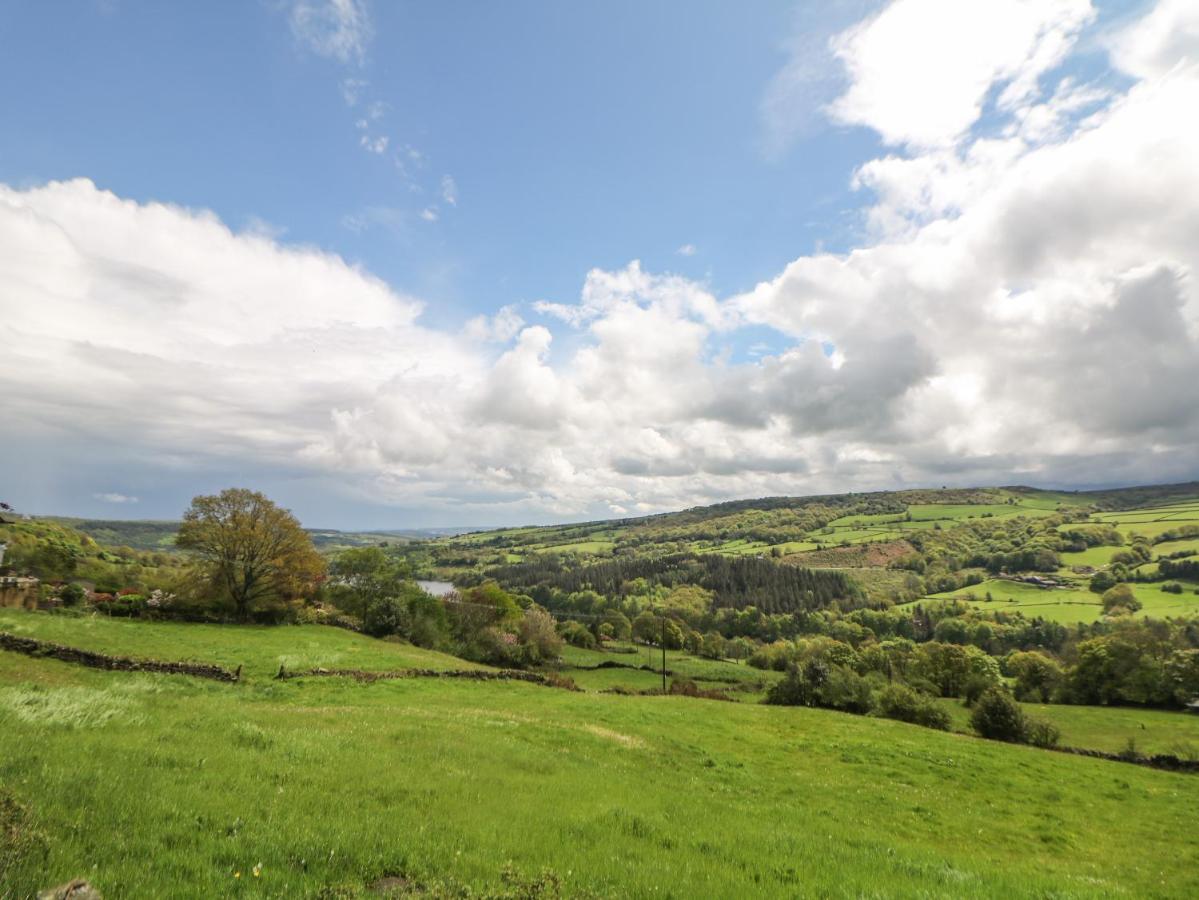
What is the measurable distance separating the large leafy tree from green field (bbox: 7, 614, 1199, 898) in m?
29.9

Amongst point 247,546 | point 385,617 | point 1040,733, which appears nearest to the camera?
point 1040,733

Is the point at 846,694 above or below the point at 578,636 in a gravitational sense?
above

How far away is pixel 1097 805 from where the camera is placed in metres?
22.8

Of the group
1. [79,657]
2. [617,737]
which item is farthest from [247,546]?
[617,737]

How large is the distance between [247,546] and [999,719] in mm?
68821

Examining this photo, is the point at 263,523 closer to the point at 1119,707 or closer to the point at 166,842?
the point at 166,842

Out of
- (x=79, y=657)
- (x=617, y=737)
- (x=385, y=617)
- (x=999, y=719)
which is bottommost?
(x=999, y=719)

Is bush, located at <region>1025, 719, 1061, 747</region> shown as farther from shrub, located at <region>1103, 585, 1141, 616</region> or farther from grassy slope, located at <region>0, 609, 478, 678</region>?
shrub, located at <region>1103, 585, 1141, 616</region>

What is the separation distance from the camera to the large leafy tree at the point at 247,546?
5200cm

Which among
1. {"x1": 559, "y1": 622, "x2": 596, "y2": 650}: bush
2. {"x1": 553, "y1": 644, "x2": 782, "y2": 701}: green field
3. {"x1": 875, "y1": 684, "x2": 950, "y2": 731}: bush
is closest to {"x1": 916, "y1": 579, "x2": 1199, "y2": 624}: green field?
{"x1": 553, "y1": 644, "x2": 782, "y2": 701}: green field

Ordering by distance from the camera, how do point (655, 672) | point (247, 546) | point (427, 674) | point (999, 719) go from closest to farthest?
point (427, 674)
point (999, 719)
point (247, 546)
point (655, 672)

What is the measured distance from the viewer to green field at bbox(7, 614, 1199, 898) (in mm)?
7191

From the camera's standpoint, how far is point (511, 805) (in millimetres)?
11508

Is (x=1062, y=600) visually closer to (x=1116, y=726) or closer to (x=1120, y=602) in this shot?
(x=1120, y=602)
